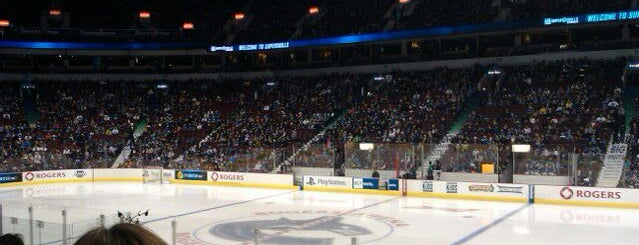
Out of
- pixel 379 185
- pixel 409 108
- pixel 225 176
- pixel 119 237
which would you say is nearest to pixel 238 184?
pixel 225 176

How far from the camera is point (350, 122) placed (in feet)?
121

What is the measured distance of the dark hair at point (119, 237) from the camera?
1.48m

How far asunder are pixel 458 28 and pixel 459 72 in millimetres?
3134

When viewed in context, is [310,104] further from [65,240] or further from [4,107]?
[65,240]

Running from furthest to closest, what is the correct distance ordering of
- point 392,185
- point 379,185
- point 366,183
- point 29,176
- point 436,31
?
point 436,31
point 29,176
point 366,183
point 379,185
point 392,185

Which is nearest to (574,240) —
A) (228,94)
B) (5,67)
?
(228,94)

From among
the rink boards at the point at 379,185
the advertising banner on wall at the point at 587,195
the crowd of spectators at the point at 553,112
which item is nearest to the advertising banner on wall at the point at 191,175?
the rink boards at the point at 379,185

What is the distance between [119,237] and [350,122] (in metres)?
35.4

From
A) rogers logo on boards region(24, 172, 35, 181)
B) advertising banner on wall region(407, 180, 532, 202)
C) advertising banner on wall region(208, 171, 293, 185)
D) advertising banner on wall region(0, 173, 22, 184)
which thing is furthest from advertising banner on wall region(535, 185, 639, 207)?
advertising banner on wall region(0, 173, 22, 184)

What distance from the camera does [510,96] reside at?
114 feet

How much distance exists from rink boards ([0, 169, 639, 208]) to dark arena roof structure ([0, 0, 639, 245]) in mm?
71

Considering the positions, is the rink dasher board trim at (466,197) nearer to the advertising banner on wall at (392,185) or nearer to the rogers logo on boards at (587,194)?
the advertising banner on wall at (392,185)

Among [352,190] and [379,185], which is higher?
[379,185]

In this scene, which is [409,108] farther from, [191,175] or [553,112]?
[191,175]
